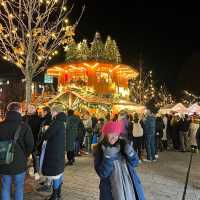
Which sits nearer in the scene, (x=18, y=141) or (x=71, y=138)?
(x=18, y=141)

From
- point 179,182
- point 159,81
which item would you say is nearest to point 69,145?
point 179,182

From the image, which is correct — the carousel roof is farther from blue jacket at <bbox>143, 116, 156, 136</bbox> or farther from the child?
the child

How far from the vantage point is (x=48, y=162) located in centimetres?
719

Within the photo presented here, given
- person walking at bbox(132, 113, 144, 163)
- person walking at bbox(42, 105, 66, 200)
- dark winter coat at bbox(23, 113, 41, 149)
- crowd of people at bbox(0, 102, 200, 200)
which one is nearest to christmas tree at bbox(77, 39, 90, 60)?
crowd of people at bbox(0, 102, 200, 200)

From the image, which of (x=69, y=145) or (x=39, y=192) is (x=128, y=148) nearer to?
(x=39, y=192)

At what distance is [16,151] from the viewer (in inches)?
238

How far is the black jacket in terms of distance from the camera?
6.01 metres

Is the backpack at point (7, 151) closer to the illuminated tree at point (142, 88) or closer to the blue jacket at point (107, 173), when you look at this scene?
the blue jacket at point (107, 173)

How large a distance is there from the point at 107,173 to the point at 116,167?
0.13m

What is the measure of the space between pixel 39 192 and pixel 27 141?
261 cm

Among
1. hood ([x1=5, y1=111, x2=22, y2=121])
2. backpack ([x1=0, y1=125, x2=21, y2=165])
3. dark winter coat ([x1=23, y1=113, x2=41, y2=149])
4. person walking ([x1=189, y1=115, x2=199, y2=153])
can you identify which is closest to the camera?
backpack ([x1=0, y1=125, x2=21, y2=165])

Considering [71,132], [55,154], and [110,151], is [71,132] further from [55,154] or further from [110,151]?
[110,151]

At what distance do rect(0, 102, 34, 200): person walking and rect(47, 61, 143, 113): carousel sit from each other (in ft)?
62.4

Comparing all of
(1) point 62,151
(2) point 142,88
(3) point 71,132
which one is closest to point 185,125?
(3) point 71,132
